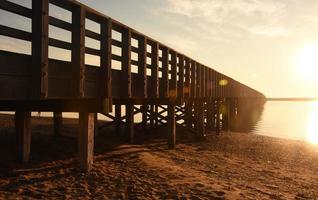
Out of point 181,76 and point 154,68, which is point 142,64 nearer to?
point 154,68

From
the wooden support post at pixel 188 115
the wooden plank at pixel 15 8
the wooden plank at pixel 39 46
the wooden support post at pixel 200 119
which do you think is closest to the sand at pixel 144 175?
the wooden plank at pixel 39 46

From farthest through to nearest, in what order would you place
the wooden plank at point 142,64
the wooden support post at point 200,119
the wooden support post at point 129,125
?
the wooden support post at point 200,119 < the wooden support post at point 129,125 < the wooden plank at point 142,64

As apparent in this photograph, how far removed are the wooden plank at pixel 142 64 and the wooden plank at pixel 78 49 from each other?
146 inches

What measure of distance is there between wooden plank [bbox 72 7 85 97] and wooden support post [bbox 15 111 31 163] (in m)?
2.62

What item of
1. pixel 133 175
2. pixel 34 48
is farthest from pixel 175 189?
pixel 34 48

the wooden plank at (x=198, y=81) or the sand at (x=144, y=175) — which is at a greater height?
the wooden plank at (x=198, y=81)

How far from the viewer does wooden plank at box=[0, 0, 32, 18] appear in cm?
543

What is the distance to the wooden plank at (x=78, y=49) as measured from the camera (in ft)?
23.4

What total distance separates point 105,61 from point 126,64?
1372 mm

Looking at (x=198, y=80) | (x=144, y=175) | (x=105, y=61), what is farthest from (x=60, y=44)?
(x=198, y=80)

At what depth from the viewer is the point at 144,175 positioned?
876 cm

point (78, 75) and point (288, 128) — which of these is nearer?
point (78, 75)

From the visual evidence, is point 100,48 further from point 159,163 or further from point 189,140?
point 189,140

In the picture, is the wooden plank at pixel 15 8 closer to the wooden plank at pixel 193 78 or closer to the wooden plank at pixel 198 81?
the wooden plank at pixel 193 78
